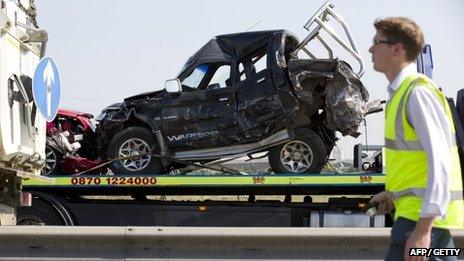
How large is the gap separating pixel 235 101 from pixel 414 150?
601 centimetres

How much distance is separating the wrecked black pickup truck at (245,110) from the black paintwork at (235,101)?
12 mm

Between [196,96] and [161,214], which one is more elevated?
[196,96]

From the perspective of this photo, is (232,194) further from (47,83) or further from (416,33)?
(416,33)

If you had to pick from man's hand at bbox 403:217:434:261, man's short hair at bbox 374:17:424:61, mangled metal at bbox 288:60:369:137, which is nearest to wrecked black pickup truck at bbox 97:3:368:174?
mangled metal at bbox 288:60:369:137

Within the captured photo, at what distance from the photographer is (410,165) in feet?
10.8

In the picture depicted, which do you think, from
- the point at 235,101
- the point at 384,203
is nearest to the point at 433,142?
the point at 384,203

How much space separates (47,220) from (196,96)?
2226mm

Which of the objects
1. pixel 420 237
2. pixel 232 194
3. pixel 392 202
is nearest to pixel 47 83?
pixel 232 194

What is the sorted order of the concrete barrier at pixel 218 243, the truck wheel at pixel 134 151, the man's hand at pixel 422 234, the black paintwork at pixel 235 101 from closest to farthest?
the man's hand at pixel 422 234 < the concrete barrier at pixel 218 243 < the black paintwork at pixel 235 101 < the truck wheel at pixel 134 151

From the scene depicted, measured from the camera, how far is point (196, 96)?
30.5 ft

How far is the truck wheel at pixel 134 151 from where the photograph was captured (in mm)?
9328

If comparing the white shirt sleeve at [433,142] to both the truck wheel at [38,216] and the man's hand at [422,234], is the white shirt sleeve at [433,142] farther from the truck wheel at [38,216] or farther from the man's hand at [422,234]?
the truck wheel at [38,216]

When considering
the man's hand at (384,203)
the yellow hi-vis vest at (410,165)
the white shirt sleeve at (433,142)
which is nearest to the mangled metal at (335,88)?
the man's hand at (384,203)

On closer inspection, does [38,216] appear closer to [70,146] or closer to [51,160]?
Result: [51,160]
